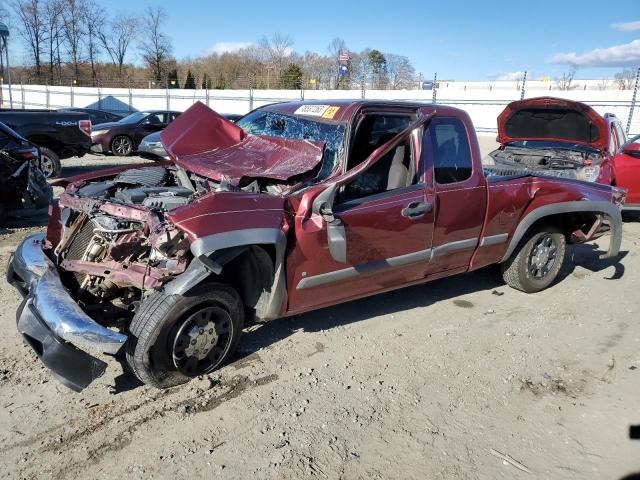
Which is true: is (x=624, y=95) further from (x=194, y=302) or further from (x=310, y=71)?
(x=310, y=71)

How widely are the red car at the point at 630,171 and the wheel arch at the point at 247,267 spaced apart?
23.6 feet

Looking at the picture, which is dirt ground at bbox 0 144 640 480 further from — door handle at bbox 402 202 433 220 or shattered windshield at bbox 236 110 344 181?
shattered windshield at bbox 236 110 344 181

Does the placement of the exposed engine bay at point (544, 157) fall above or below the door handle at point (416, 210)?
above

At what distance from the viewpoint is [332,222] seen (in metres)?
3.49

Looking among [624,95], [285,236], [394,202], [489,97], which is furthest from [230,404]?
[489,97]

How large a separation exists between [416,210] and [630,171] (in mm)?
6124

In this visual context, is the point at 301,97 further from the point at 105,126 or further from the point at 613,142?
the point at 613,142

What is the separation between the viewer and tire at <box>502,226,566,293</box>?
5.30 meters

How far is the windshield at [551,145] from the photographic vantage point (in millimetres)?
8375

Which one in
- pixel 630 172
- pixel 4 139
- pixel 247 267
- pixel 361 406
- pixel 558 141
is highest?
pixel 558 141

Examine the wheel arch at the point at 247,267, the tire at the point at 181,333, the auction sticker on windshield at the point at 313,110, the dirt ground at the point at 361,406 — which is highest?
the auction sticker on windshield at the point at 313,110

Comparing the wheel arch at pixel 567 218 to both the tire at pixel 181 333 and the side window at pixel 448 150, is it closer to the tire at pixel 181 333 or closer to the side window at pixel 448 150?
the side window at pixel 448 150

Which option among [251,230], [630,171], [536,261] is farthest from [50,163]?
[630,171]

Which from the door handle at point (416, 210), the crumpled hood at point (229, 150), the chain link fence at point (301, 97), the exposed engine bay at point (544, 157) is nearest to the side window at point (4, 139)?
the crumpled hood at point (229, 150)
